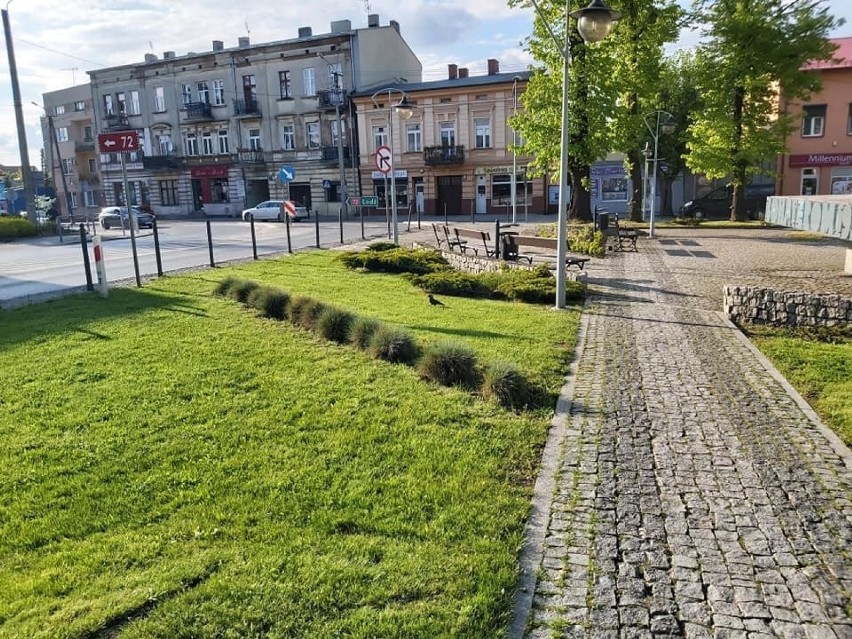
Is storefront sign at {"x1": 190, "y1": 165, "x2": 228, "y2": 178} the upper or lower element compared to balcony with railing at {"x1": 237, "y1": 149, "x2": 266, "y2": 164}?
lower

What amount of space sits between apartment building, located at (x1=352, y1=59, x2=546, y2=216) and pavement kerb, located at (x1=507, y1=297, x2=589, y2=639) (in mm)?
35819

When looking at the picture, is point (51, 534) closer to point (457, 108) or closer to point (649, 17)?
point (649, 17)

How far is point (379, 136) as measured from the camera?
1831 inches

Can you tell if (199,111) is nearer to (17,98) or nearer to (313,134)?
(313,134)

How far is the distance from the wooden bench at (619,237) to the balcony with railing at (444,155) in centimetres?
2142

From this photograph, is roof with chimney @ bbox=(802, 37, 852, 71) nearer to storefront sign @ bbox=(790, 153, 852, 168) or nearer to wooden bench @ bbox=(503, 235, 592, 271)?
storefront sign @ bbox=(790, 153, 852, 168)

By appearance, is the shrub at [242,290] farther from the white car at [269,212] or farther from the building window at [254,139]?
the building window at [254,139]

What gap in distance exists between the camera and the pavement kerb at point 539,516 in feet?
10.3

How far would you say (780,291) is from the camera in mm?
9703

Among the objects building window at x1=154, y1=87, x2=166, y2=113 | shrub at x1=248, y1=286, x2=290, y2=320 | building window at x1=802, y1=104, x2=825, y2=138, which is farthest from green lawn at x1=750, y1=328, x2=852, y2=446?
building window at x1=154, y1=87, x2=166, y2=113

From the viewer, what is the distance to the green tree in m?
26.8

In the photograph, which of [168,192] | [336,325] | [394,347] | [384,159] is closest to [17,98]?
[384,159]

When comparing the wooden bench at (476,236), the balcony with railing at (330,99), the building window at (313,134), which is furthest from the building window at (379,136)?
the wooden bench at (476,236)

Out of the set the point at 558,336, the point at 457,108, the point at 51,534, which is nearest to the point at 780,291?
the point at 558,336
